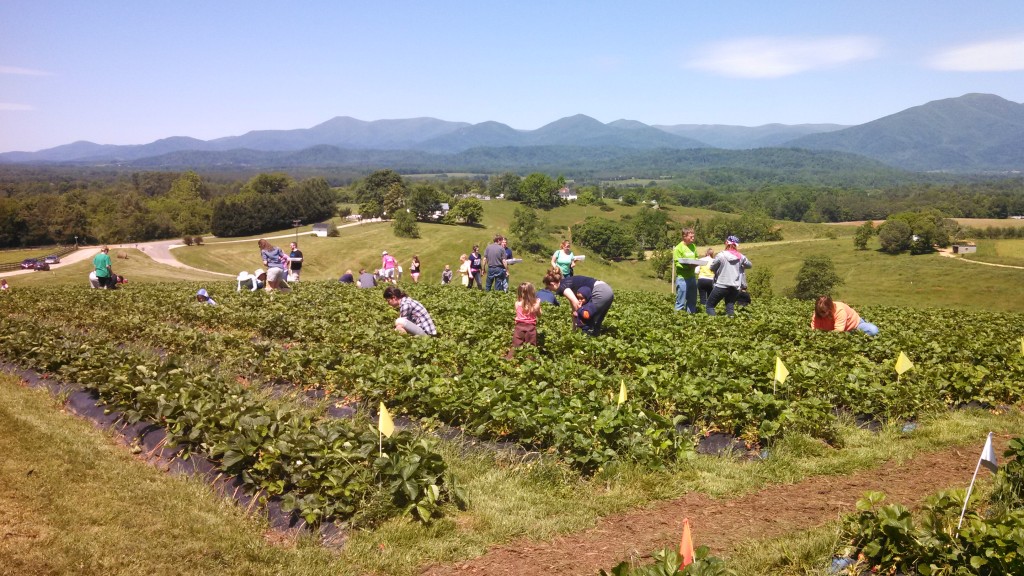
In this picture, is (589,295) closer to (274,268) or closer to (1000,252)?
(274,268)

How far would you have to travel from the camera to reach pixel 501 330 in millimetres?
12492

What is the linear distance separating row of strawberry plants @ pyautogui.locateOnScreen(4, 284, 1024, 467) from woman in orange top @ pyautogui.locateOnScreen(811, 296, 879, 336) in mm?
464

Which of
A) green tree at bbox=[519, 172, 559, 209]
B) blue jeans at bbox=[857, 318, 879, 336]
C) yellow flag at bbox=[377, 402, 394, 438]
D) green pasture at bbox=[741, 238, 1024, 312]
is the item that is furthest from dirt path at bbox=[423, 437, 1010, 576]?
green tree at bbox=[519, 172, 559, 209]

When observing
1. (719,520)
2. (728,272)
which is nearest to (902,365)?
(719,520)

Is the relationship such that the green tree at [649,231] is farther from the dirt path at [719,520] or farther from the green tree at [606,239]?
the dirt path at [719,520]

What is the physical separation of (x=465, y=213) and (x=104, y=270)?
100m

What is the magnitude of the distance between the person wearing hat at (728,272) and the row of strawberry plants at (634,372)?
2.16ft

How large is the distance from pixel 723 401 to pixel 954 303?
80754mm

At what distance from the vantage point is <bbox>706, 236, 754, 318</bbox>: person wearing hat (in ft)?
46.1

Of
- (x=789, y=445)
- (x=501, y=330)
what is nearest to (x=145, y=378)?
(x=501, y=330)

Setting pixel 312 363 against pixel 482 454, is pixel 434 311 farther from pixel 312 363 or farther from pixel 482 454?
pixel 482 454

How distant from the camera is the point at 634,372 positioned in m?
10.0

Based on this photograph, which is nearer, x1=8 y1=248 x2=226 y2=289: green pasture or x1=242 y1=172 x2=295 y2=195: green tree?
x1=8 y1=248 x2=226 y2=289: green pasture

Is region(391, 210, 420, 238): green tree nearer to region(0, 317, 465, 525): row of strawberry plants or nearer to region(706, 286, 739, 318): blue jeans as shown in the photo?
region(706, 286, 739, 318): blue jeans
